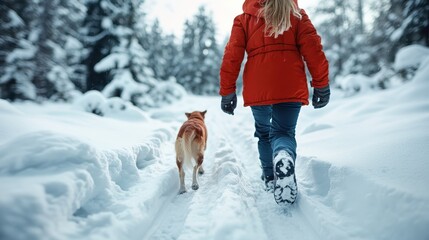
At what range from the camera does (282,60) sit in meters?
2.43

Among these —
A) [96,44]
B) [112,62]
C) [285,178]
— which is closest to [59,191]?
[285,178]

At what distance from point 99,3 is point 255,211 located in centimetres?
1126

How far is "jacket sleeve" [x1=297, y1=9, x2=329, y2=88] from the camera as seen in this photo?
94.8 inches

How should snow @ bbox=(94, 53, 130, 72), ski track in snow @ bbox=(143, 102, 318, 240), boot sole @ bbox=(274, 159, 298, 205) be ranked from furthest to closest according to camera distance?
snow @ bbox=(94, 53, 130, 72), boot sole @ bbox=(274, 159, 298, 205), ski track in snow @ bbox=(143, 102, 318, 240)

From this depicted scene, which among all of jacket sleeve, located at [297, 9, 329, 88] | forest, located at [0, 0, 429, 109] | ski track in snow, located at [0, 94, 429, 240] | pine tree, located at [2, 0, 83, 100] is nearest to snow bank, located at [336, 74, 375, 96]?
forest, located at [0, 0, 429, 109]

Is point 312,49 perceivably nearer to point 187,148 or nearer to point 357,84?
point 187,148

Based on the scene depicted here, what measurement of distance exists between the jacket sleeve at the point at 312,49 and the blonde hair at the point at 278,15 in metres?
0.13

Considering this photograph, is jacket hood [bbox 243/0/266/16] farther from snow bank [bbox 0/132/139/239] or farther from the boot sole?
snow bank [bbox 0/132/139/239]

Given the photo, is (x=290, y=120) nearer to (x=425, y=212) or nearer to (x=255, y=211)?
(x=255, y=211)

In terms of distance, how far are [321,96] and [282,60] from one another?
0.58 metres

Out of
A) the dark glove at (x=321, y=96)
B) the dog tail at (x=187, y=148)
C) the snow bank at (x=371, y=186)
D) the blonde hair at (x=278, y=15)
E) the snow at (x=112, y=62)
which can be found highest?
the snow at (x=112, y=62)

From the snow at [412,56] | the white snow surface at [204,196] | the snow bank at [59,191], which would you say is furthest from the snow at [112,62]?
the snow at [412,56]

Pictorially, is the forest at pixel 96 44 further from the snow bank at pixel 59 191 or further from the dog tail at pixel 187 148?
the snow bank at pixel 59 191

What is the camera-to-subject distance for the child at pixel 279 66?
2338mm
